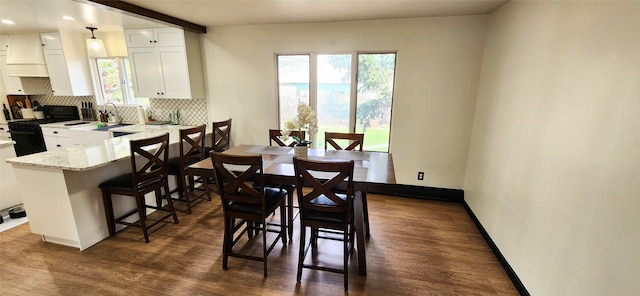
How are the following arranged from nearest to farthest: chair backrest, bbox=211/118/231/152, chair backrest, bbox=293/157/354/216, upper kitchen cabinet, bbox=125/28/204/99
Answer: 1. chair backrest, bbox=293/157/354/216
2. chair backrest, bbox=211/118/231/152
3. upper kitchen cabinet, bbox=125/28/204/99

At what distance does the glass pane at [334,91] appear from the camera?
3.68m

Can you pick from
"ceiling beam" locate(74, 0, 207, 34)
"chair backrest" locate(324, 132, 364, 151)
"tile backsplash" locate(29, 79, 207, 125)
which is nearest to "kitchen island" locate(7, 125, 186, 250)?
"ceiling beam" locate(74, 0, 207, 34)

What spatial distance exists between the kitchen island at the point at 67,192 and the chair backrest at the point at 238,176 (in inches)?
47.6

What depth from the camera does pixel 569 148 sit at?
1575 mm

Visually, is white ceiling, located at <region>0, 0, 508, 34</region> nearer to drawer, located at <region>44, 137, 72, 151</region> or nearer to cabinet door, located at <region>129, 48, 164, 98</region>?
cabinet door, located at <region>129, 48, 164, 98</region>

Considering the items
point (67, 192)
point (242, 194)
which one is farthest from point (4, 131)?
point (242, 194)

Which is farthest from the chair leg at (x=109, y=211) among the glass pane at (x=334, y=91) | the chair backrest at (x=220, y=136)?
the glass pane at (x=334, y=91)

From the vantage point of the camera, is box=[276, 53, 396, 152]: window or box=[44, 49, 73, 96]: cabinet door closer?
box=[276, 53, 396, 152]: window

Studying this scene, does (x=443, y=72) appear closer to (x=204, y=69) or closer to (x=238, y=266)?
(x=238, y=266)

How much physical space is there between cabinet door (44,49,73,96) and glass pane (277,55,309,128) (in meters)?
3.67

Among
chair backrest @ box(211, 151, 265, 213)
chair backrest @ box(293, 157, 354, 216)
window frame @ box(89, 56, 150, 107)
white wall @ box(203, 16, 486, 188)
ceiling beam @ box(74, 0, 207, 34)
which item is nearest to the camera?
chair backrest @ box(293, 157, 354, 216)

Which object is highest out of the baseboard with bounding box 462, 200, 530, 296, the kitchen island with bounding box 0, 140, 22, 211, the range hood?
the range hood

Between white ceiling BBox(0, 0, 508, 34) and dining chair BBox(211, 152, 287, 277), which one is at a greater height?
white ceiling BBox(0, 0, 508, 34)

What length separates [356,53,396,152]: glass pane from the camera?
3574 millimetres
